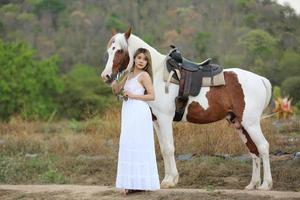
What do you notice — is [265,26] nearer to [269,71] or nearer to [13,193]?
[269,71]

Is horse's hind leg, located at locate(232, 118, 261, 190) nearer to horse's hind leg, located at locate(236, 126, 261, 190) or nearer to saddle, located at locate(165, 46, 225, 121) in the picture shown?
horse's hind leg, located at locate(236, 126, 261, 190)

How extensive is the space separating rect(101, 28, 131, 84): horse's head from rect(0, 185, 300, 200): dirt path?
1.46 meters

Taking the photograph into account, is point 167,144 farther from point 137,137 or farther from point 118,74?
point 118,74

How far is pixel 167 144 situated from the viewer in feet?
29.1

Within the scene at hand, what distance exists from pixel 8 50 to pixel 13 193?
42.4m

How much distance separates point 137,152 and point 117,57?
1.37 metres

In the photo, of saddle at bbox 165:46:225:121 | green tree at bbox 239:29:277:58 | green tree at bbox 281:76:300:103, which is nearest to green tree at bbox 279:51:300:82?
green tree at bbox 281:76:300:103

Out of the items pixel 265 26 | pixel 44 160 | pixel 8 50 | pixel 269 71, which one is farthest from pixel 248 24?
pixel 44 160

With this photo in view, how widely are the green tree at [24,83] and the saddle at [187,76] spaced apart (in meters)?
36.4

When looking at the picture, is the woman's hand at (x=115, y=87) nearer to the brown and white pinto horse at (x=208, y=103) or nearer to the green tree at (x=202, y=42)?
the brown and white pinto horse at (x=208, y=103)

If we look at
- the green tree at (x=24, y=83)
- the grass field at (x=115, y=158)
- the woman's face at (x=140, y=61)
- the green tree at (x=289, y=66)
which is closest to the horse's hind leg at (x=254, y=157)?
the grass field at (x=115, y=158)

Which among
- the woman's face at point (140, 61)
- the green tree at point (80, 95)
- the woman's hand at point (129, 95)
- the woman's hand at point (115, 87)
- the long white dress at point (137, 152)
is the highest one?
the woman's face at point (140, 61)

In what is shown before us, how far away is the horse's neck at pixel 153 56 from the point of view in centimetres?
892

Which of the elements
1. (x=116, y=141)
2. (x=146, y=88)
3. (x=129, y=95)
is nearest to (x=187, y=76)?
(x=146, y=88)
